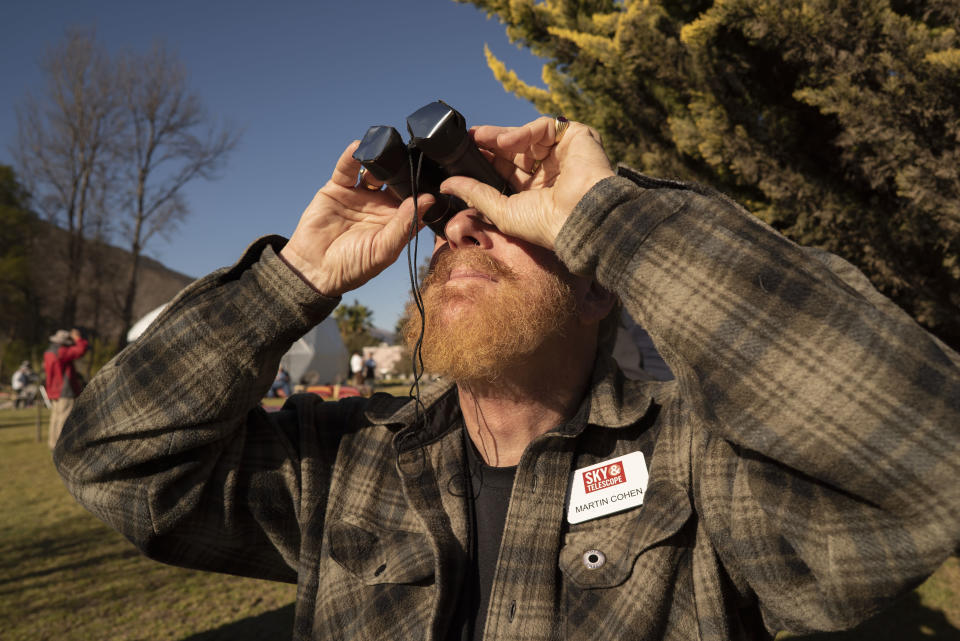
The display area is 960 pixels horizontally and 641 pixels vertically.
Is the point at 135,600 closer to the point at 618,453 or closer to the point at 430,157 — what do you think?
the point at 618,453

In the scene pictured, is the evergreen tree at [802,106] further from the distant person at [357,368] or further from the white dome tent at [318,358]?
the white dome tent at [318,358]

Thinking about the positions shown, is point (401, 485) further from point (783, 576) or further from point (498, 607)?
point (783, 576)

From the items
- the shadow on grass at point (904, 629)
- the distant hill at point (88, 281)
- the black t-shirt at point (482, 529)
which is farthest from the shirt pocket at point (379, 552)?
the distant hill at point (88, 281)

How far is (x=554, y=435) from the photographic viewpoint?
68.4 inches

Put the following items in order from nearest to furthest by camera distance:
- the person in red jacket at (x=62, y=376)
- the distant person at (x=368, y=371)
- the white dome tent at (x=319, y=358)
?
1. the person in red jacket at (x=62, y=376)
2. the white dome tent at (x=319, y=358)
3. the distant person at (x=368, y=371)

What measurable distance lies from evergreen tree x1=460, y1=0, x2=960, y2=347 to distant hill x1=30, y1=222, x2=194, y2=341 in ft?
71.3

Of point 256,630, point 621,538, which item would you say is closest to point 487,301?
point 621,538

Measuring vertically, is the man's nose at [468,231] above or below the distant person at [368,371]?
above

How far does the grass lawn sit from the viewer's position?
13.5 feet

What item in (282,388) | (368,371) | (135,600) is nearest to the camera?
(135,600)

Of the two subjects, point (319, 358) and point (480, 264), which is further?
point (319, 358)

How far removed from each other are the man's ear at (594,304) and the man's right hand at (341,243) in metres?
0.64

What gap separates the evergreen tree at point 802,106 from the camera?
12.6 feet

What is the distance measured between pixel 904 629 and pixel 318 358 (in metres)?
26.6
